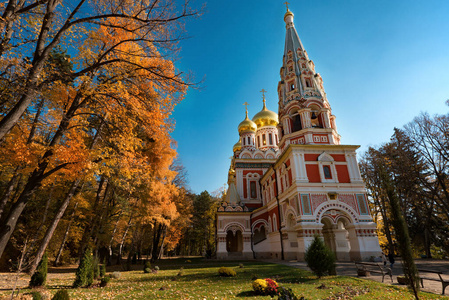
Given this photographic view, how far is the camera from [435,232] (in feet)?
81.7

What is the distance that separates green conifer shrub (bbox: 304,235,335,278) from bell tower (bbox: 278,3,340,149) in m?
12.2

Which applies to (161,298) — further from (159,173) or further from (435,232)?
(435,232)

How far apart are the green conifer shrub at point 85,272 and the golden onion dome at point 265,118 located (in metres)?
34.7

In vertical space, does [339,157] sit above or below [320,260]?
above

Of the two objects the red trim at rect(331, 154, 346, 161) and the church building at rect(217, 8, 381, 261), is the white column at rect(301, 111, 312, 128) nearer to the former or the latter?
the church building at rect(217, 8, 381, 261)

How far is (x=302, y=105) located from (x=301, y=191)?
8954mm

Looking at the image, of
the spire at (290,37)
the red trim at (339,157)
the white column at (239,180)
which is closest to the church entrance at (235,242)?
the white column at (239,180)

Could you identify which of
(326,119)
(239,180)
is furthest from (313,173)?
(239,180)

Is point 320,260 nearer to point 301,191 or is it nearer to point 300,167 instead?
point 301,191

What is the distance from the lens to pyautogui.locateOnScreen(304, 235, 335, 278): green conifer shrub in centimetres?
1052

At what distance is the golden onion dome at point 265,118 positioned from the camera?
41.0 meters

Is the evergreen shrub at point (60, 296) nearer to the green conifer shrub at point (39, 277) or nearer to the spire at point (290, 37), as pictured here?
the green conifer shrub at point (39, 277)

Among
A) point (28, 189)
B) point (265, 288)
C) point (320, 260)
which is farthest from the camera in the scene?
point (320, 260)

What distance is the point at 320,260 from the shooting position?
10.6 metres
